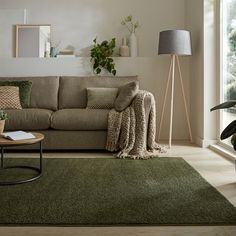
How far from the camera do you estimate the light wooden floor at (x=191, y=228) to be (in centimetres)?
167

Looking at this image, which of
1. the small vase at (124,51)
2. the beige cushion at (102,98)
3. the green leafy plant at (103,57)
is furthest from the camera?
the small vase at (124,51)

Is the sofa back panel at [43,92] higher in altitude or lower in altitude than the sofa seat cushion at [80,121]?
higher

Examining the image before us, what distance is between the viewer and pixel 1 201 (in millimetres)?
2141

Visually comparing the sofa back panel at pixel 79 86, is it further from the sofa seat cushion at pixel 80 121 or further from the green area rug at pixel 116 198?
the green area rug at pixel 116 198

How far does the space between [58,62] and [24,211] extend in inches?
129

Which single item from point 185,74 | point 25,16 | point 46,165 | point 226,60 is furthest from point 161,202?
point 25,16

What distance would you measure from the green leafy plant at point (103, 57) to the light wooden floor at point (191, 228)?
1.51 metres

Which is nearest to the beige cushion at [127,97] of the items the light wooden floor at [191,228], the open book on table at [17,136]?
the light wooden floor at [191,228]

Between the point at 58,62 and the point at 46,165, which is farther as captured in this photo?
the point at 58,62

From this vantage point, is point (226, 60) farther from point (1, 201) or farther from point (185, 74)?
point (1, 201)

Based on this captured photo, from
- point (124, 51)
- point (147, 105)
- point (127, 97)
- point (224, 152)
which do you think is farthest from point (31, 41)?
point (224, 152)

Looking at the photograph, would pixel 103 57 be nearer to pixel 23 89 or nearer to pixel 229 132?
pixel 23 89

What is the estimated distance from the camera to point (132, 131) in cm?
369

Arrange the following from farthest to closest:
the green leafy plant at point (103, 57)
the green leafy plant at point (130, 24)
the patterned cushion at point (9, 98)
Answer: the green leafy plant at point (130, 24)
the green leafy plant at point (103, 57)
the patterned cushion at point (9, 98)
